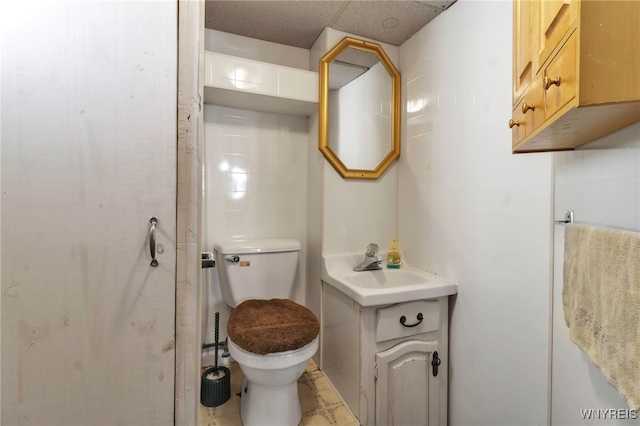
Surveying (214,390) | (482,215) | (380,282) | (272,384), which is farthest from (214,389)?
(482,215)

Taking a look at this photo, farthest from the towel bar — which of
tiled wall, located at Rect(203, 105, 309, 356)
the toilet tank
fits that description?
tiled wall, located at Rect(203, 105, 309, 356)

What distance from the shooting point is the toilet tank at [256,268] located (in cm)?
165

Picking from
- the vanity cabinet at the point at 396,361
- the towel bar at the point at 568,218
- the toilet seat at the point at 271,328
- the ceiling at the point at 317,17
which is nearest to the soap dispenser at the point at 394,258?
the vanity cabinet at the point at 396,361

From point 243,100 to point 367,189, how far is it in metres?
0.90

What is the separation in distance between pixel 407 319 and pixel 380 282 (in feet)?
1.08

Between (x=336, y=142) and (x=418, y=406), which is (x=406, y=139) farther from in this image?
(x=418, y=406)

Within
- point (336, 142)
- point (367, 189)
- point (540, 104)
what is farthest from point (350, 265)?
point (540, 104)

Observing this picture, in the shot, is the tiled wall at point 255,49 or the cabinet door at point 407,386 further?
the tiled wall at point 255,49

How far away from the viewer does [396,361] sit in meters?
1.35

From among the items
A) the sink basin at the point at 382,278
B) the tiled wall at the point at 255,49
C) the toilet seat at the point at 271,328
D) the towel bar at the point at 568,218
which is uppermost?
the tiled wall at the point at 255,49

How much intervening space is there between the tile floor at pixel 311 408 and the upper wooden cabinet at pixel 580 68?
143cm

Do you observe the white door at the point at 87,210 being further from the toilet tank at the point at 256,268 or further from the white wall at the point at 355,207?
the white wall at the point at 355,207

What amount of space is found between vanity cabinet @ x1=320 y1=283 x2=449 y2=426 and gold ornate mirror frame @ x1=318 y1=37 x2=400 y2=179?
74 cm

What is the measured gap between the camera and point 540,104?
2.10 ft
